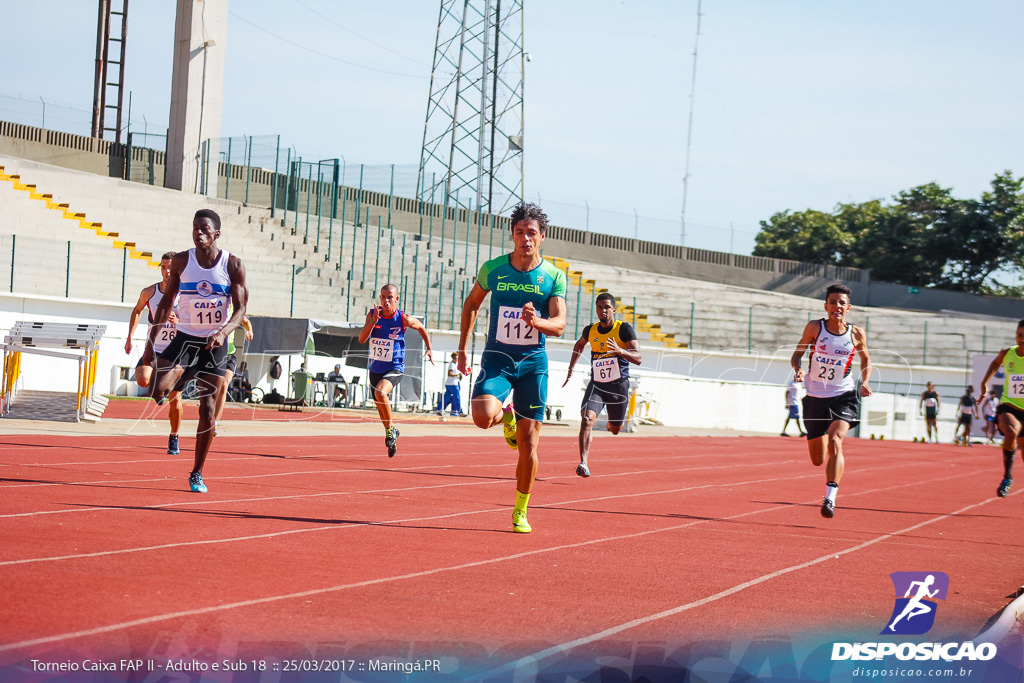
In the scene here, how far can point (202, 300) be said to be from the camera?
8.24m

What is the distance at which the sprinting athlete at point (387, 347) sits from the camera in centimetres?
1327

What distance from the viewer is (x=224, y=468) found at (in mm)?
11148

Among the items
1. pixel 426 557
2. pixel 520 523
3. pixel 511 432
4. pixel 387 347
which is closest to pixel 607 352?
pixel 387 347

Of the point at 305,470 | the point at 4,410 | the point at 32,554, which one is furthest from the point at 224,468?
the point at 4,410

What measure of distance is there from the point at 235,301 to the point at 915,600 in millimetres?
5307

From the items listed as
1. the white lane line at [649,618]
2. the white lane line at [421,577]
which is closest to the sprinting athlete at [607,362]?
the white lane line at [421,577]

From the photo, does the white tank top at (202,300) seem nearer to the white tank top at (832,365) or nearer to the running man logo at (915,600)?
the running man logo at (915,600)

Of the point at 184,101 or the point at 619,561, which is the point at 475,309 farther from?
the point at 184,101

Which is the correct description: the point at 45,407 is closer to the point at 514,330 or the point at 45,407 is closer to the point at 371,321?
the point at 371,321

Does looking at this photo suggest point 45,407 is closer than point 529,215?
No

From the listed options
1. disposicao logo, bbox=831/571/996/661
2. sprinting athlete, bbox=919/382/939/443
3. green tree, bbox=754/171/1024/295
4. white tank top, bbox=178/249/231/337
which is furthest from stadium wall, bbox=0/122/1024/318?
disposicao logo, bbox=831/571/996/661

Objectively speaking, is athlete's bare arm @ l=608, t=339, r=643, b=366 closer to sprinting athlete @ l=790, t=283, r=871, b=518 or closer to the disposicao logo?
sprinting athlete @ l=790, t=283, r=871, b=518

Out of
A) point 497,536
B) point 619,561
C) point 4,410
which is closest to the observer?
point 619,561

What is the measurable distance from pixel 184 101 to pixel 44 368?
13.2 meters
